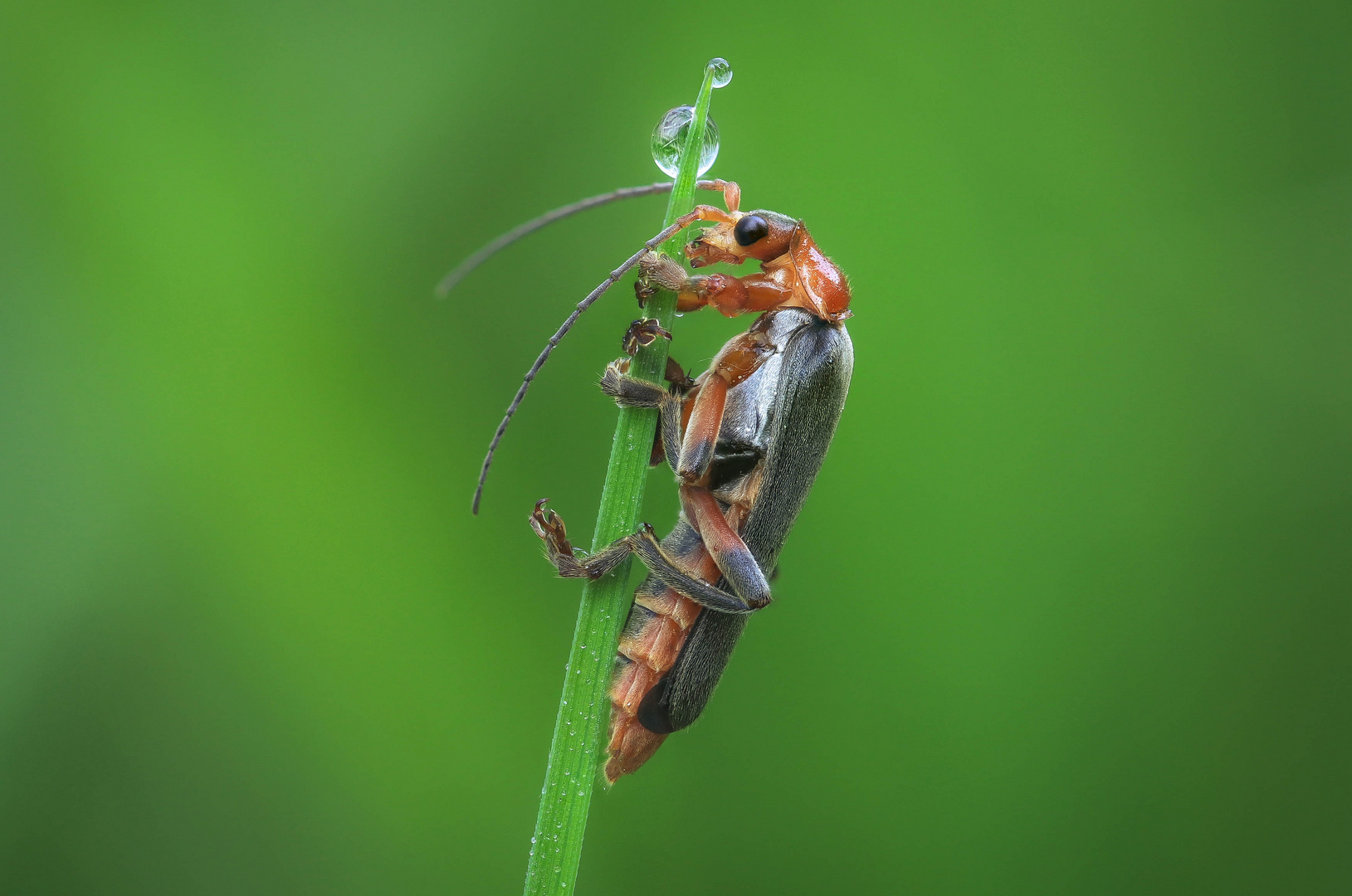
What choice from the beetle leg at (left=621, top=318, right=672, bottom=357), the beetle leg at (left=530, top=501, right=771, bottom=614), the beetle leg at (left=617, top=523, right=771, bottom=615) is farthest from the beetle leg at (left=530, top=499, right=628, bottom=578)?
the beetle leg at (left=621, top=318, right=672, bottom=357)

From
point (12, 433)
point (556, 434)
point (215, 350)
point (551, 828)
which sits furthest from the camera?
point (556, 434)

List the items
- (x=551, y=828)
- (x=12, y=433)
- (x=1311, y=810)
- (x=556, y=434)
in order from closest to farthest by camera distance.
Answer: (x=551, y=828) → (x=12, y=433) → (x=556, y=434) → (x=1311, y=810)

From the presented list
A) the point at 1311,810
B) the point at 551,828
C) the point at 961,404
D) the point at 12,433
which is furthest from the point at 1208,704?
the point at 12,433

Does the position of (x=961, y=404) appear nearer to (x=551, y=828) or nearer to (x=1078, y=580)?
(x=1078, y=580)

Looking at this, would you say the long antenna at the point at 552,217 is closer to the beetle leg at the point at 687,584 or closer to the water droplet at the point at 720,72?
the water droplet at the point at 720,72

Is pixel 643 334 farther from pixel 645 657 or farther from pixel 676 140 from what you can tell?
pixel 645 657

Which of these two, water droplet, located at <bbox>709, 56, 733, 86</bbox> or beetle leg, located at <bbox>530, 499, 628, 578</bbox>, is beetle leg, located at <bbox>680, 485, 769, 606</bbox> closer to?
beetle leg, located at <bbox>530, 499, 628, 578</bbox>

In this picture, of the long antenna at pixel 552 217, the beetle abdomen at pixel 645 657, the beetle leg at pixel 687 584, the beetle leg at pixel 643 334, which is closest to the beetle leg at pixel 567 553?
the beetle leg at pixel 687 584

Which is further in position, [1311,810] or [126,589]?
[1311,810]
